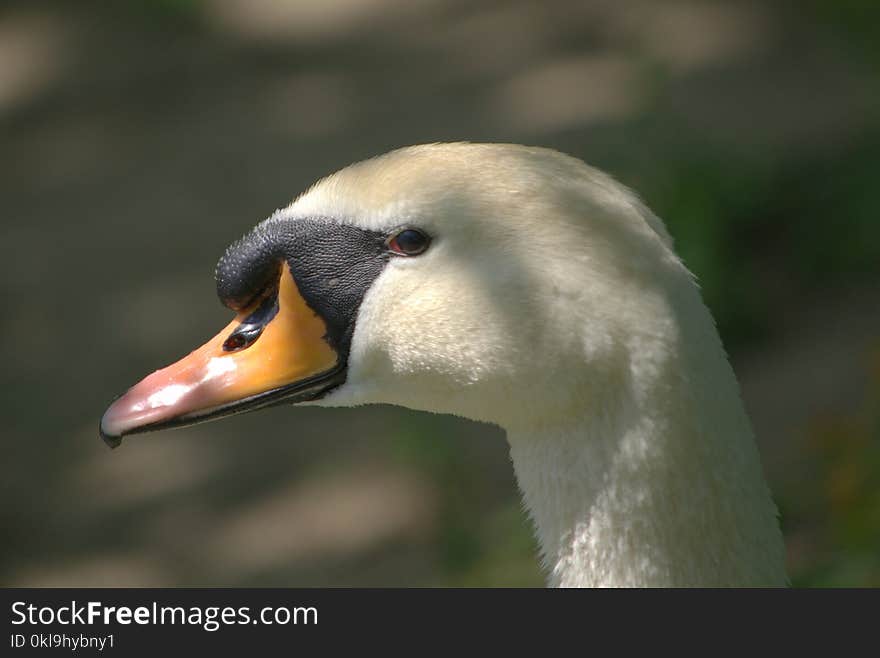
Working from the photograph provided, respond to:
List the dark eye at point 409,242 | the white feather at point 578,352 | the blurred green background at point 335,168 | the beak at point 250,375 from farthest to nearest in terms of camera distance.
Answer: the blurred green background at point 335,168
the beak at point 250,375
the dark eye at point 409,242
the white feather at point 578,352

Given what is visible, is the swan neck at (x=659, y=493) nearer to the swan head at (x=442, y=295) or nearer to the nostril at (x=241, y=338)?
the swan head at (x=442, y=295)

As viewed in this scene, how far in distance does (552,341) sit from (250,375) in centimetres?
58

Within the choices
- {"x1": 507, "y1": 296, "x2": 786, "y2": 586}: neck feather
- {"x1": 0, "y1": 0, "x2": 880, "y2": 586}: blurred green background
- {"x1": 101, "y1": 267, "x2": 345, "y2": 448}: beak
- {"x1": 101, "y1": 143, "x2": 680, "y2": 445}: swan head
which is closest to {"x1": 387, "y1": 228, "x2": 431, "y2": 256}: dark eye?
{"x1": 101, "y1": 143, "x2": 680, "y2": 445}: swan head

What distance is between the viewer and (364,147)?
6.27 m

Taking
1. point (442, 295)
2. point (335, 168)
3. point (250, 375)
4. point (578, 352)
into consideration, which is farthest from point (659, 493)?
point (335, 168)

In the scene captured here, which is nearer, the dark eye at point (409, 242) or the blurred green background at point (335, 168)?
the dark eye at point (409, 242)

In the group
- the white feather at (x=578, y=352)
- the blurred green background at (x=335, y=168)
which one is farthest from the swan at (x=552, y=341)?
the blurred green background at (x=335, y=168)

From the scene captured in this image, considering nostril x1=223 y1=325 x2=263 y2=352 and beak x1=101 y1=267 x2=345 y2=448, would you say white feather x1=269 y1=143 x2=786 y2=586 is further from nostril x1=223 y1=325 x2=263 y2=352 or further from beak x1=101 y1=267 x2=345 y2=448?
nostril x1=223 y1=325 x2=263 y2=352

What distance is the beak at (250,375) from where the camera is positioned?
2.30 meters
